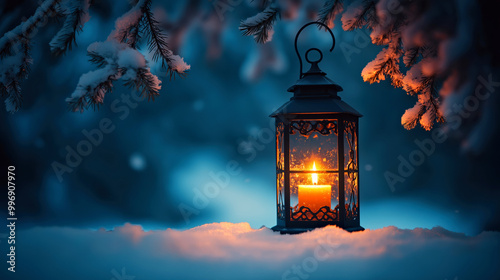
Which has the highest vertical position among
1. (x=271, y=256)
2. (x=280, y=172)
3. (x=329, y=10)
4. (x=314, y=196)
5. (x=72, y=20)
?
(x=329, y=10)

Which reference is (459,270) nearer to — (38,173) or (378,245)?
(378,245)

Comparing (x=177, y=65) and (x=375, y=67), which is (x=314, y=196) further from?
(x=177, y=65)

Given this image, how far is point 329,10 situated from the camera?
1927 millimetres

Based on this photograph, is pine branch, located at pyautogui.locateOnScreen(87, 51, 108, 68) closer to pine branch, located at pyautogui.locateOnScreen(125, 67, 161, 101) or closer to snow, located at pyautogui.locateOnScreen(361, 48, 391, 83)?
pine branch, located at pyautogui.locateOnScreen(125, 67, 161, 101)

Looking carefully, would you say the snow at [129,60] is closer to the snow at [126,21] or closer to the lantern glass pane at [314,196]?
the snow at [126,21]

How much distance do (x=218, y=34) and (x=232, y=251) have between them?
3.05ft

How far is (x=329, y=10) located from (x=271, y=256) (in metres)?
1.00

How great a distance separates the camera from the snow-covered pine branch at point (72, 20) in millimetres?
1495

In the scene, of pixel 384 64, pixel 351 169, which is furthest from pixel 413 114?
pixel 351 169

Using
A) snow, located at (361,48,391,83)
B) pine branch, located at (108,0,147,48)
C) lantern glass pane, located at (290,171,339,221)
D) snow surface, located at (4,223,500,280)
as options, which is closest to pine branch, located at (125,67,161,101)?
pine branch, located at (108,0,147,48)

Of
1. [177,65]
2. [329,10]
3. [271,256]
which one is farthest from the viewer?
→ [329,10]

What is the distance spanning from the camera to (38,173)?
2.65 metres

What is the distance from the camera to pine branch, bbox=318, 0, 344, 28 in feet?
6.30

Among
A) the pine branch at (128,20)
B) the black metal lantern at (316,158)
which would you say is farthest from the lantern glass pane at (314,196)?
the pine branch at (128,20)
